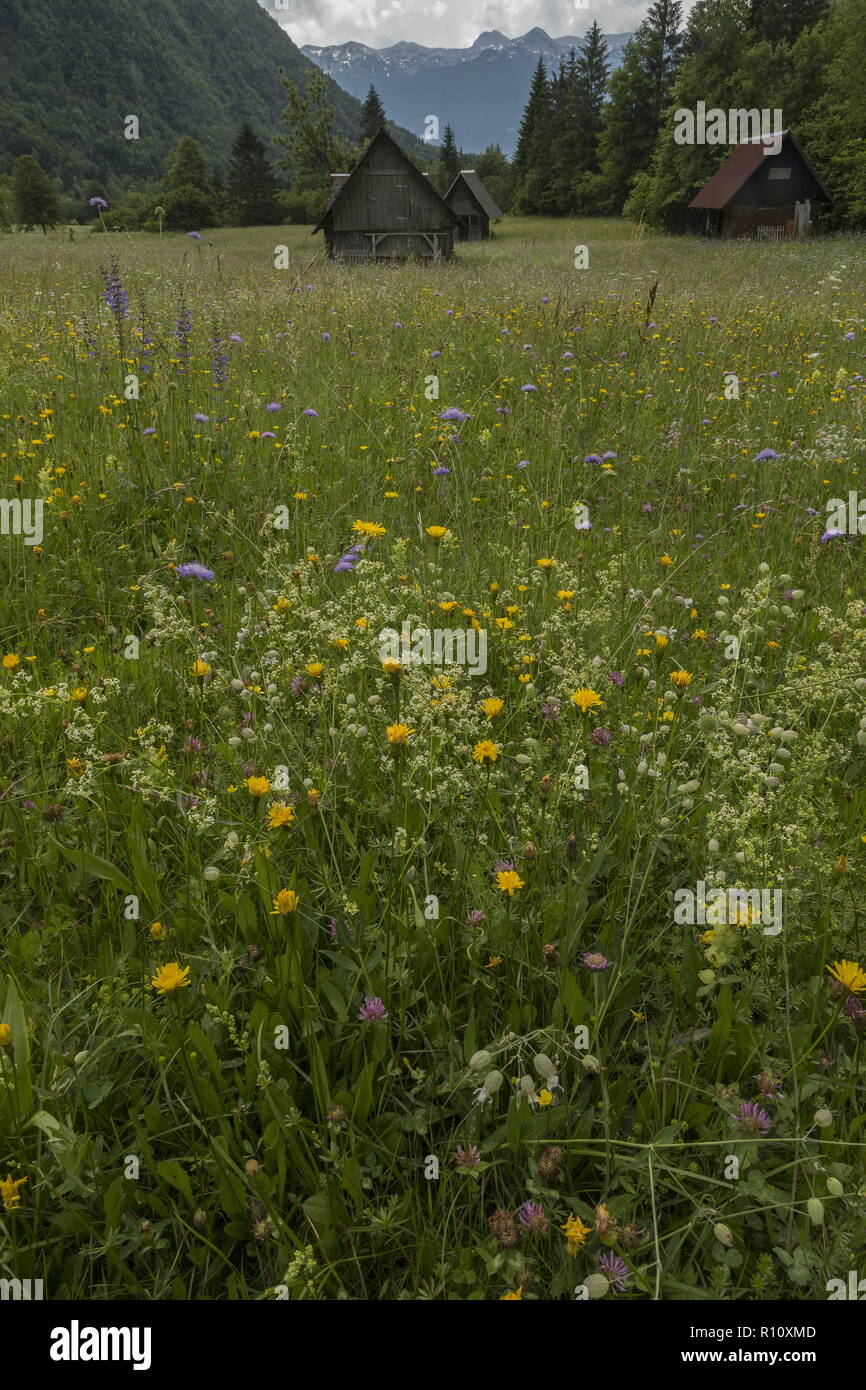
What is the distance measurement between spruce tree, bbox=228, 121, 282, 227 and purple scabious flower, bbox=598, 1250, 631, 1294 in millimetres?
72708

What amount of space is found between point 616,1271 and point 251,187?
76.7 meters

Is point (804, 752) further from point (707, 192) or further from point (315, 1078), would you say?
point (707, 192)

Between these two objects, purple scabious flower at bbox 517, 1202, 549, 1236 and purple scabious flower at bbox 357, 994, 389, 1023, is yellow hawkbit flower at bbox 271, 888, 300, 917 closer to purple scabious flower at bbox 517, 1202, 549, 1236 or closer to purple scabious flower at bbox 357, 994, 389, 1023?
purple scabious flower at bbox 357, 994, 389, 1023

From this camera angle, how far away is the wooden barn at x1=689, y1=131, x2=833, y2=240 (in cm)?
3581

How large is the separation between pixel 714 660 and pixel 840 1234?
1893 mm

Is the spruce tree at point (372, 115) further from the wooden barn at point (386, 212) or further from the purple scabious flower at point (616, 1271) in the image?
the purple scabious flower at point (616, 1271)

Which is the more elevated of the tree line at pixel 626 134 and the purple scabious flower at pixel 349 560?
the tree line at pixel 626 134

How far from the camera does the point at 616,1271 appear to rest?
1.27m

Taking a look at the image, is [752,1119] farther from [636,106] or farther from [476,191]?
[636,106]

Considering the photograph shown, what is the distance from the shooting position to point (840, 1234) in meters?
1.32

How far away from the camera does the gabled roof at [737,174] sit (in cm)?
3575

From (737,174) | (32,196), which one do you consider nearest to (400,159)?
(737,174)

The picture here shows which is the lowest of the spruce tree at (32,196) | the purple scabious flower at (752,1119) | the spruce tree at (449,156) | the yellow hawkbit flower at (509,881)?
the purple scabious flower at (752,1119)

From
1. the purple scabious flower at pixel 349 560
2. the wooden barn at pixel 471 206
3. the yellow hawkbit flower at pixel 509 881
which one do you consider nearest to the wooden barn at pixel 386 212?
the wooden barn at pixel 471 206
